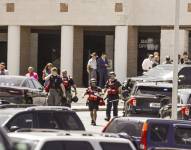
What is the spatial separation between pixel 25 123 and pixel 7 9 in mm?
31595

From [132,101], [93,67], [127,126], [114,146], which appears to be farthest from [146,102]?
[114,146]

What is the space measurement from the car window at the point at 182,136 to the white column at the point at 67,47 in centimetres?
2863

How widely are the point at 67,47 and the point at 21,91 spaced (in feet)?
54.3

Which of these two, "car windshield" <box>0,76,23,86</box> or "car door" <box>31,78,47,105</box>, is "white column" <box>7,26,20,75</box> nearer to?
"car windshield" <box>0,76,23,86</box>

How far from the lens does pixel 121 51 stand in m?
44.5

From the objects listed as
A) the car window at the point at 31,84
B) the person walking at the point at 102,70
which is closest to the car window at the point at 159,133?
the car window at the point at 31,84

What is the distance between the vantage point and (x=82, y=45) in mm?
47062

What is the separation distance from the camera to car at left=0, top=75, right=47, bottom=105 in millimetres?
28625

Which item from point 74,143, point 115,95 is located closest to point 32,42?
point 115,95

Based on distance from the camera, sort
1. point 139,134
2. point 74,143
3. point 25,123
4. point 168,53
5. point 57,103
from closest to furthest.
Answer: point 74,143
point 25,123
point 139,134
point 57,103
point 168,53

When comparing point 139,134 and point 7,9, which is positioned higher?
point 7,9

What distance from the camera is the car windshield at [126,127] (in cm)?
1697

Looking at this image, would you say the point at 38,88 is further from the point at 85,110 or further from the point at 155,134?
the point at 155,134

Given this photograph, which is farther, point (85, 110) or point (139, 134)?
point (85, 110)
